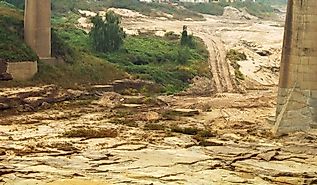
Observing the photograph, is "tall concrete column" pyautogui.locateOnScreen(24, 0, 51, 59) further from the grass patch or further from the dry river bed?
the grass patch

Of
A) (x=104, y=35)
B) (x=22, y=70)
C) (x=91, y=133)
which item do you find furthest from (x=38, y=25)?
(x=91, y=133)

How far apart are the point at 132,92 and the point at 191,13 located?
265ft

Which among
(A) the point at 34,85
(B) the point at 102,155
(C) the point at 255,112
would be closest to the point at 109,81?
(A) the point at 34,85

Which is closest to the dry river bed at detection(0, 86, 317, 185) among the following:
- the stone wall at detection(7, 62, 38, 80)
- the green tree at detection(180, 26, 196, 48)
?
the stone wall at detection(7, 62, 38, 80)

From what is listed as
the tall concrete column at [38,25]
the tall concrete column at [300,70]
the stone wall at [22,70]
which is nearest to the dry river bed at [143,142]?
the tall concrete column at [300,70]

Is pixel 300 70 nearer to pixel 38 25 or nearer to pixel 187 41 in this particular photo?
pixel 38 25

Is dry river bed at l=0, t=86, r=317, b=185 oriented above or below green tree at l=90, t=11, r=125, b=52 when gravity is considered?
below

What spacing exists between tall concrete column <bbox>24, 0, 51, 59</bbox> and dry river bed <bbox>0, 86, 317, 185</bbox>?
4706 mm

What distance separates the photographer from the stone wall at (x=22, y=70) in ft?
148

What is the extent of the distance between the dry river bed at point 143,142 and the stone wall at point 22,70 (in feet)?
6.70

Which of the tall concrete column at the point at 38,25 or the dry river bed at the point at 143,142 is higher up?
the tall concrete column at the point at 38,25

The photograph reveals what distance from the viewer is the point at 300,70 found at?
3522 centimetres

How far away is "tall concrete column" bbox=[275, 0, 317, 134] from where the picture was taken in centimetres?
3459

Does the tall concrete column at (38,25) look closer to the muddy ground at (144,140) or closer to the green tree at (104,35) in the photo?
the muddy ground at (144,140)
